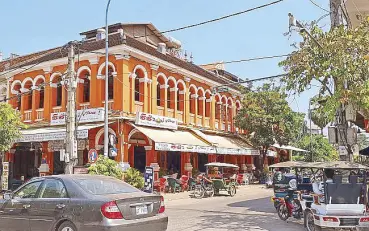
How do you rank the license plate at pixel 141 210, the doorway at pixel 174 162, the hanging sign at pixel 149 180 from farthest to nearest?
1. the doorway at pixel 174 162
2. the hanging sign at pixel 149 180
3. the license plate at pixel 141 210

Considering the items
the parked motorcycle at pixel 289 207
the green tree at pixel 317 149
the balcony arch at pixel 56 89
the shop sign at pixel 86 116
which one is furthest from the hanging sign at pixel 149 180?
the green tree at pixel 317 149

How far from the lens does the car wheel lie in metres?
7.42

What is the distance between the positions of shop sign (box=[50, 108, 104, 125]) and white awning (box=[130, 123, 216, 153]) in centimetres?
185

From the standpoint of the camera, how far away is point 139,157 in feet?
91.2

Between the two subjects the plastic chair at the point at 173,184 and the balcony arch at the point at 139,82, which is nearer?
the plastic chair at the point at 173,184

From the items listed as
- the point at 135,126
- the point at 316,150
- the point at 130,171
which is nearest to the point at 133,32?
the point at 135,126

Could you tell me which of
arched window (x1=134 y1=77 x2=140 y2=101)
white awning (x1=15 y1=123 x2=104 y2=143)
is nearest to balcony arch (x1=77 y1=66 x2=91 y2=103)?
white awning (x1=15 y1=123 x2=104 y2=143)

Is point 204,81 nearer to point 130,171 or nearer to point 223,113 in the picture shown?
point 223,113

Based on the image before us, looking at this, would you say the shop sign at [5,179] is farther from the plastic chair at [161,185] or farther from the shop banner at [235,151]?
the shop banner at [235,151]

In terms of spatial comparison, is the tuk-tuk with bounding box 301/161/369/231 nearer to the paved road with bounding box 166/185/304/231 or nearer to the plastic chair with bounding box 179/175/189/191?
the paved road with bounding box 166/185/304/231

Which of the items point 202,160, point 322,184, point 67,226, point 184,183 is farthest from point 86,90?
point 67,226

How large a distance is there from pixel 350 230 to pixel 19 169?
24.9 m

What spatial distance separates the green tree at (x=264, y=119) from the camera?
107 feet

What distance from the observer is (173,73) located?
27750mm
